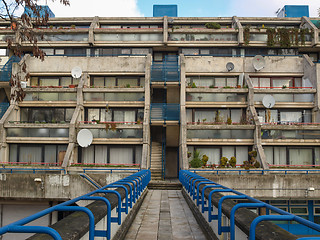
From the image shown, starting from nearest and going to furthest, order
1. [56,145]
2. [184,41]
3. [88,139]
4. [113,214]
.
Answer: [113,214] → [88,139] → [56,145] → [184,41]

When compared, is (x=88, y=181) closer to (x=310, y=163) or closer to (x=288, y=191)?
(x=288, y=191)

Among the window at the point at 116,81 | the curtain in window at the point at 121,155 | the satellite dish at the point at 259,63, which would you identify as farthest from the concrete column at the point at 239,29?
the curtain in window at the point at 121,155

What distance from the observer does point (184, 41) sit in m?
44.6

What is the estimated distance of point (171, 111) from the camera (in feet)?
116

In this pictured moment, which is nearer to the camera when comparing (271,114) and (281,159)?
(281,159)

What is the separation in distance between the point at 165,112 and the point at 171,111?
0.71 metres

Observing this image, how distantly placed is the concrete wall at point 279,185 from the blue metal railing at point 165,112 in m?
12.5

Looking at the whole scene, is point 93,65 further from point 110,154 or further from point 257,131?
point 257,131

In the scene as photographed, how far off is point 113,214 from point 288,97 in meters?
32.1

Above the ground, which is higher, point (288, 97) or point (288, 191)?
point (288, 97)

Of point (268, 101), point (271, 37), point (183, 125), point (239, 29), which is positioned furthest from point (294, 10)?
point (183, 125)

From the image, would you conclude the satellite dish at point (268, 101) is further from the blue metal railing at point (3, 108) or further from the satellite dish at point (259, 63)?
the blue metal railing at point (3, 108)

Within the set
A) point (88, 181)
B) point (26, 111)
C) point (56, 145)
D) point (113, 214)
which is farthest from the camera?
point (26, 111)

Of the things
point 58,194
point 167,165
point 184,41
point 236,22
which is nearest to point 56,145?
point 58,194
